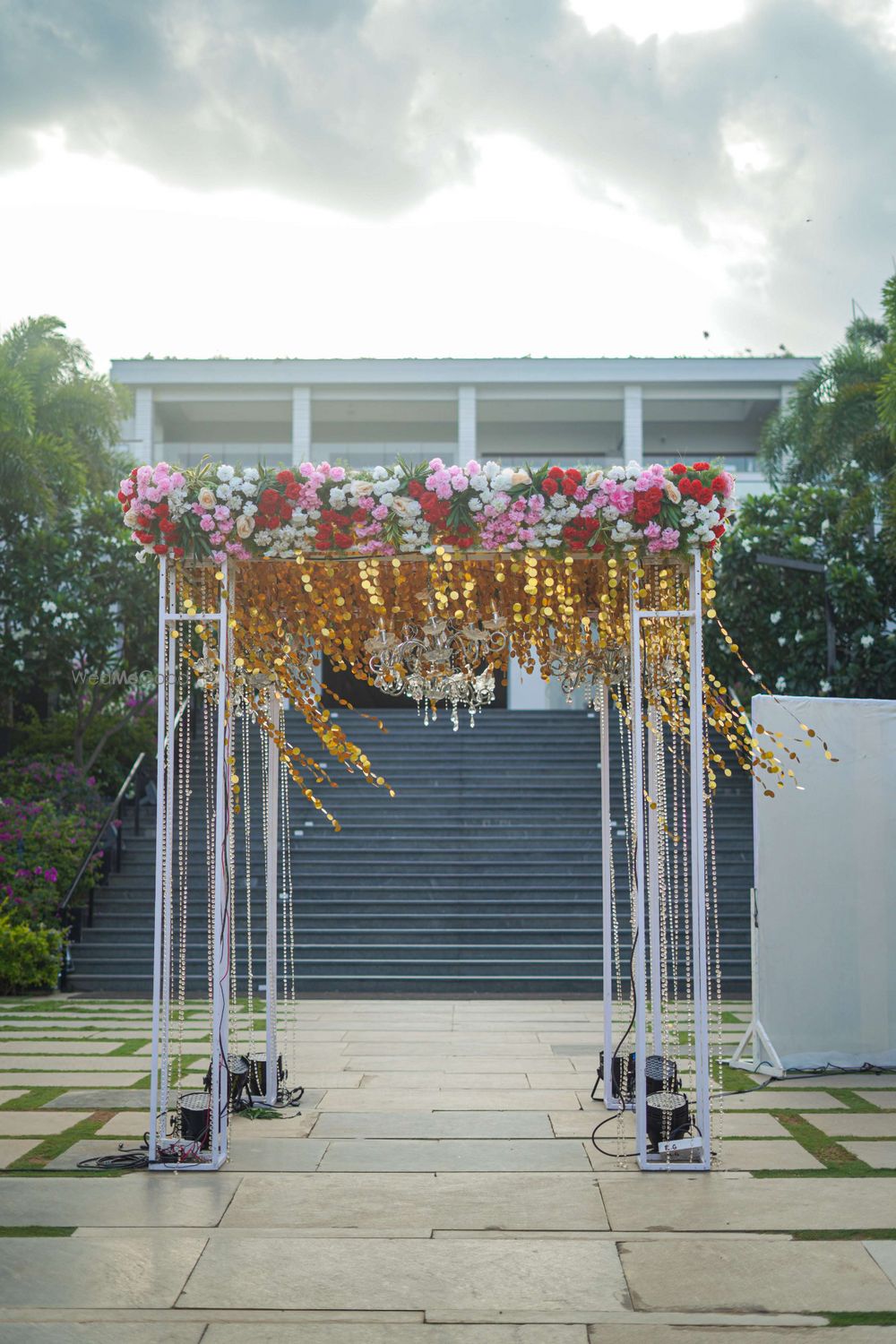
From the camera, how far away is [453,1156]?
557cm

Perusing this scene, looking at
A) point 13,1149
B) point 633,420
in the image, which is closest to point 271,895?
point 13,1149

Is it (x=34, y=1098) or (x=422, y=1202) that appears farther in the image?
(x=34, y=1098)

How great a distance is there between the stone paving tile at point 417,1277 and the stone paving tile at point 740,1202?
17.4 inches

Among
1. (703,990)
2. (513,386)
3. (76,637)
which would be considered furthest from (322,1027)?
(513,386)

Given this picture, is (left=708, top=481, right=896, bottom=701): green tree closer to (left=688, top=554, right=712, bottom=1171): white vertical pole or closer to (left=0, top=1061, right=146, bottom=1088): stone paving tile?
(left=688, top=554, right=712, bottom=1171): white vertical pole

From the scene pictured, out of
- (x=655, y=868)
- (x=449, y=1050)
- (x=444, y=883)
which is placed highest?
(x=655, y=868)

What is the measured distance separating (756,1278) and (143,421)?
21.2m

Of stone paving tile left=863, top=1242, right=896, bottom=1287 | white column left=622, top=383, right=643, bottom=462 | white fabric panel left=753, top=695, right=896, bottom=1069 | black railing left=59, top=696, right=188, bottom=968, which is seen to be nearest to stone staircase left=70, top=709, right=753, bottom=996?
black railing left=59, top=696, right=188, bottom=968

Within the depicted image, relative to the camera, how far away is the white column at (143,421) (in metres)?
22.9

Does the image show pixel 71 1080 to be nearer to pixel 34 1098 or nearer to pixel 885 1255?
pixel 34 1098

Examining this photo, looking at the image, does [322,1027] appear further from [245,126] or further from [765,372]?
[765,372]

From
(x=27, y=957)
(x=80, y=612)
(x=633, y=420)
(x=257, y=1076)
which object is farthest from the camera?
(x=633, y=420)

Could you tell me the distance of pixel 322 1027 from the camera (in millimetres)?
9156

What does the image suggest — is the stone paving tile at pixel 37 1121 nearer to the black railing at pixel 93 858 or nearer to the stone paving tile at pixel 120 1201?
the stone paving tile at pixel 120 1201
